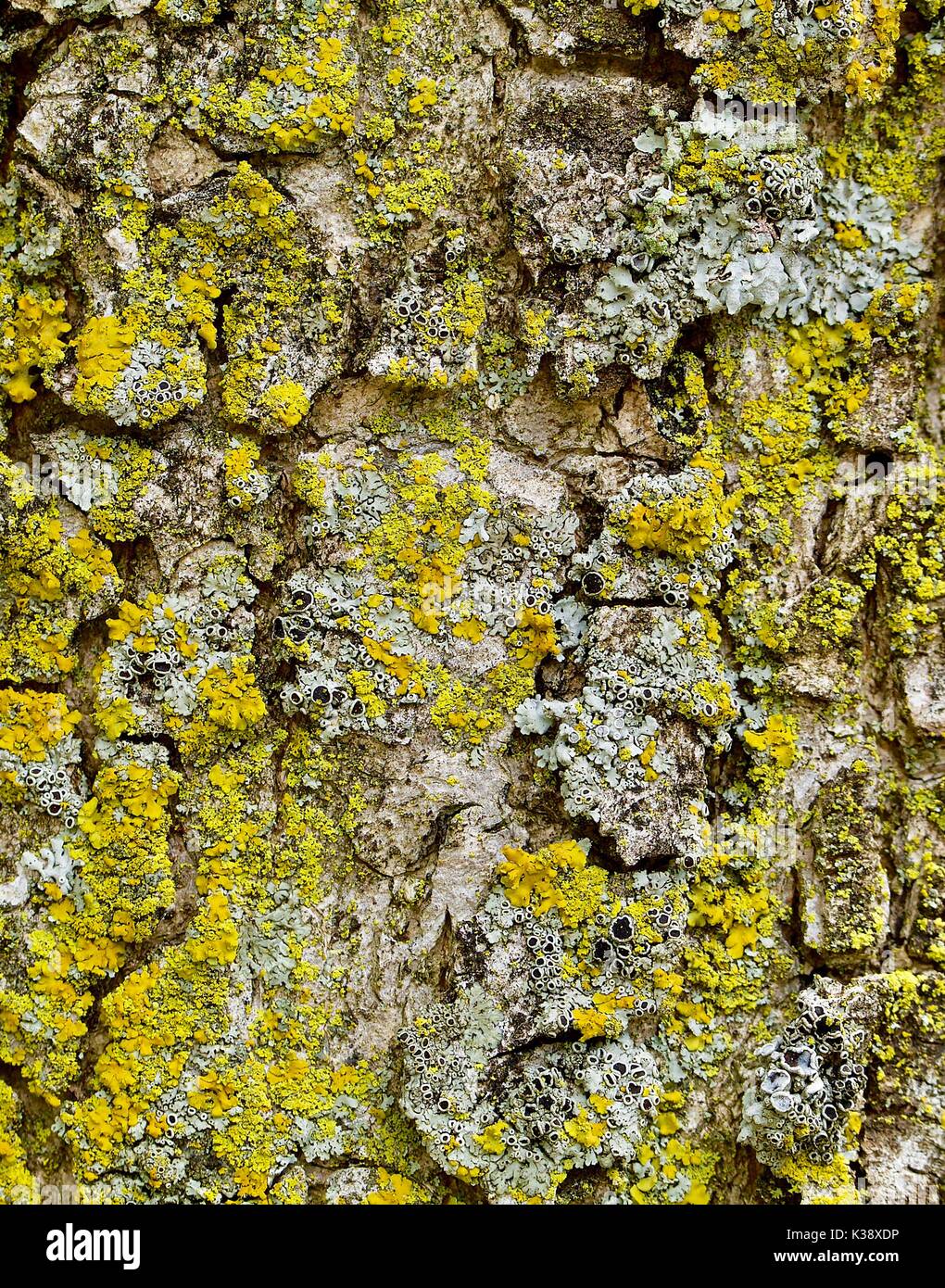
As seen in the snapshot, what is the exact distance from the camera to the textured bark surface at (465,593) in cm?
217

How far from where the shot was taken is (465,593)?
2256 mm

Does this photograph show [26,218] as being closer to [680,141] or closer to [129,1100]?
[680,141]

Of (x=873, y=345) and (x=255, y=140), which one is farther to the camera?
(x=873, y=345)

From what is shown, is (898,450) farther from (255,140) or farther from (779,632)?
(255,140)

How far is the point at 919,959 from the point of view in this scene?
2213 mm

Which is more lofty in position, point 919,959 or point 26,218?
point 26,218

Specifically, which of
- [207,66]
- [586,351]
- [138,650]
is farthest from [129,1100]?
[207,66]

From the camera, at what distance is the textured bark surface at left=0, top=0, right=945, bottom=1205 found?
2.17 meters

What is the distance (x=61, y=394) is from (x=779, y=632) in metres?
1.65

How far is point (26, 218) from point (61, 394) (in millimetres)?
396

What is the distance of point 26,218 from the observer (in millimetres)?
2217

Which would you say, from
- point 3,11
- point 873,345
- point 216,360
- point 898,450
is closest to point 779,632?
point 898,450

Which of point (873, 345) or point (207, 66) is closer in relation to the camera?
point (207, 66)

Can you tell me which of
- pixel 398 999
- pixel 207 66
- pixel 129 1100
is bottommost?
pixel 129 1100
